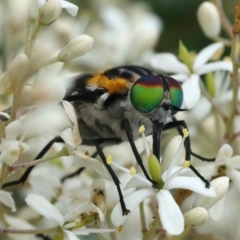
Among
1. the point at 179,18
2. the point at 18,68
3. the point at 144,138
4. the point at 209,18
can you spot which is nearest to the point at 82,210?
the point at 144,138

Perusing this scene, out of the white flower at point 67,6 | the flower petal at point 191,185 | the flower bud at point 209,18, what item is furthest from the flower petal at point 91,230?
the flower bud at point 209,18

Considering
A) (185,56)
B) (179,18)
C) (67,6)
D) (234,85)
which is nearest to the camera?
(67,6)

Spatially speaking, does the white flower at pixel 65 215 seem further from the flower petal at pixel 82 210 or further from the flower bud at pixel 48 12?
the flower bud at pixel 48 12

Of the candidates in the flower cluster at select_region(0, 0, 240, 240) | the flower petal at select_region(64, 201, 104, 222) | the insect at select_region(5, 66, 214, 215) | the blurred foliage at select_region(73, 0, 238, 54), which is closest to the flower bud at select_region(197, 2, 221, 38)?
the flower cluster at select_region(0, 0, 240, 240)

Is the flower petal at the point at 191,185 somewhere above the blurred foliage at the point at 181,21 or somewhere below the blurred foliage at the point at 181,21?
above

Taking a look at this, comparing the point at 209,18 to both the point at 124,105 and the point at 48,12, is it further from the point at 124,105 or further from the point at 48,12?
the point at 48,12

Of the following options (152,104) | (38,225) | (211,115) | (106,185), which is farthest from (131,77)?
(211,115)

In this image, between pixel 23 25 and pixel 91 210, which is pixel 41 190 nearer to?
pixel 91 210

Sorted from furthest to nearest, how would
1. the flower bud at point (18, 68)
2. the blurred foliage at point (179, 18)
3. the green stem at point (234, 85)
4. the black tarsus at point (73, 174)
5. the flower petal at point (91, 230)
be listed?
the blurred foliage at point (179, 18) → the black tarsus at point (73, 174) → the green stem at point (234, 85) → the flower petal at point (91, 230) → the flower bud at point (18, 68)
